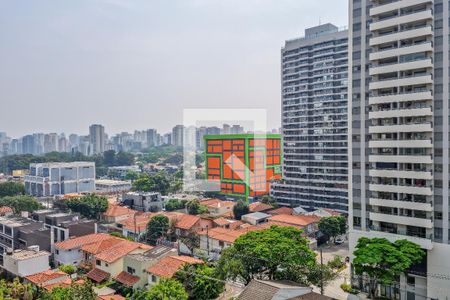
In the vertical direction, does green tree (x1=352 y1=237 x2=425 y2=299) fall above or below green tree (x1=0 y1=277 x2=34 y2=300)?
above

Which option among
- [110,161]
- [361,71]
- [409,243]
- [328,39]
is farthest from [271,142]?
[110,161]

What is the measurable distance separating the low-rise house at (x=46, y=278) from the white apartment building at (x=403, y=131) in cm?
1085

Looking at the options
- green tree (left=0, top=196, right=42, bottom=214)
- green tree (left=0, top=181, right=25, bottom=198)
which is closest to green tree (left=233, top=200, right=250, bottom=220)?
green tree (left=0, top=196, right=42, bottom=214)

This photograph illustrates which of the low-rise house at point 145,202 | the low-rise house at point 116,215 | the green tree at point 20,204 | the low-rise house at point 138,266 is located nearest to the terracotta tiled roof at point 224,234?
the low-rise house at point 138,266

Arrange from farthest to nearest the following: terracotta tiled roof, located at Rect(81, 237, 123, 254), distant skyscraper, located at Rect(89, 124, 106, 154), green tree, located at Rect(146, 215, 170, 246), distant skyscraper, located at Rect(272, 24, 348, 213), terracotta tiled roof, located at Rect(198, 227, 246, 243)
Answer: distant skyscraper, located at Rect(89, 124, 106, 154) < distant skyscraper, located at Rect(272, 24, 348, 213) < green tree, located at Rect(146, 215, 170, 246) < terracotta tiled roof, located at Rect(198, 227, 246, 243) < terracotta tiled roof, located at Rect(81, 237, 123, 254)

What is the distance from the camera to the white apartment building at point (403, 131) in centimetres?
1241

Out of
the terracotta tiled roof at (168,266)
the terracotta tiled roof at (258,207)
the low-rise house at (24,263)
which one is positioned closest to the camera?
the terracotta tiled roof at (168,266)

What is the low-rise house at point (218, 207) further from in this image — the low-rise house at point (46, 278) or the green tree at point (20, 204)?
the low-rise house at point (46, 278)

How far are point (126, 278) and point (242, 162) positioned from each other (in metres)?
18.5

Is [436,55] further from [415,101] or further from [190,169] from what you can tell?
[190,169]

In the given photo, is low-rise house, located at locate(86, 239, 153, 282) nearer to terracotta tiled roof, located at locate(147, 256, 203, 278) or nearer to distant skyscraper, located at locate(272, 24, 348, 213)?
terracotta tiled roof, located at locate(147, 256, 203, 278)

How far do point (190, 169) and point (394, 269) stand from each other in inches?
1342

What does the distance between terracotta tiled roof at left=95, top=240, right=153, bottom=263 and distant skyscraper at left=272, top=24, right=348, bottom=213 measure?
1567 centimetres

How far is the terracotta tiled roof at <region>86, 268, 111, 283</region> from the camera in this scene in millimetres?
13569
